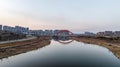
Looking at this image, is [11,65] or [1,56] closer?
[11,65]

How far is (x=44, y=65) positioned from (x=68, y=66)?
5856 millimetres

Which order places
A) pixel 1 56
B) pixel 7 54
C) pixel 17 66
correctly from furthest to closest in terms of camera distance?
1. pixel 7 54
2. pixel 1 56
3. pixel 17 66

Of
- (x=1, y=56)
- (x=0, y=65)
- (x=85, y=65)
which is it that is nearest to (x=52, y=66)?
(x=85, y=65)

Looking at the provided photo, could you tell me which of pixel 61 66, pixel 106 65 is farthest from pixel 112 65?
pixel 61 66

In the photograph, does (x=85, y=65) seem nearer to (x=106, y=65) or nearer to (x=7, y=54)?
(x=106, y=65)

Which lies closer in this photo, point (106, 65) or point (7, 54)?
point (106, 65)

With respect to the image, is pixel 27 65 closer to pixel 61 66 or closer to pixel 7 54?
pixel 61 66

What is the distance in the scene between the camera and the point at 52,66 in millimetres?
41281

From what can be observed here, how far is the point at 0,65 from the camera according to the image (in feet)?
139

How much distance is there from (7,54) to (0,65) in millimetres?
15731

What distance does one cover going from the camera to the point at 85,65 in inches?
1688

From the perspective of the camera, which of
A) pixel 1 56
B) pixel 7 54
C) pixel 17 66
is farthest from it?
pixel 7 54

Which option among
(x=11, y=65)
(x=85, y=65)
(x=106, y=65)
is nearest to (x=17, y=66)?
(x=11, y=65)

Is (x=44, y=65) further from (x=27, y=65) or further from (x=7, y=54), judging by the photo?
(x=7, y=54)
